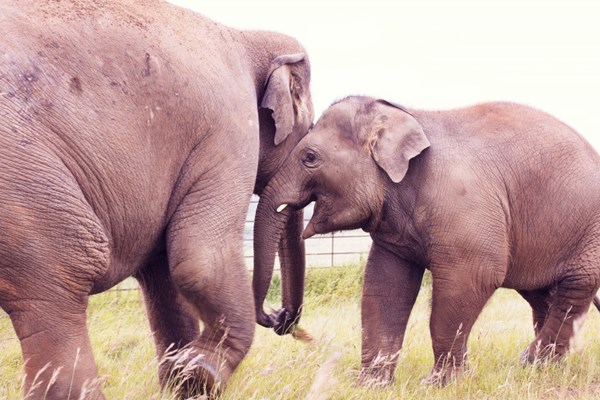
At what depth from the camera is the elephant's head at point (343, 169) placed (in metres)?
6.19

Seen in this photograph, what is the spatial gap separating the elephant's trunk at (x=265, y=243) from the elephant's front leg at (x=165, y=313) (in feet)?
1.39

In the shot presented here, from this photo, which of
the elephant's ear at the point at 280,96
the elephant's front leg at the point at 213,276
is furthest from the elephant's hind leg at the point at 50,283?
the elephant's ear at the point at 280,96

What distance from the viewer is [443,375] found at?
19.9ft

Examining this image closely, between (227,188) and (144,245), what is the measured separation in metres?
0.53

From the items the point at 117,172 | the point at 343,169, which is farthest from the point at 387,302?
the point at 117,172

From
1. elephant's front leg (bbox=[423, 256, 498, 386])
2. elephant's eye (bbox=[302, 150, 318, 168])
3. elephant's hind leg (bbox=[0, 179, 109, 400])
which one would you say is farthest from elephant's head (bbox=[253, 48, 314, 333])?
elephant's hind leg (bbox=[0, 179, 109, 400])

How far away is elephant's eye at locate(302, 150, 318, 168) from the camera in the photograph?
6.25 m

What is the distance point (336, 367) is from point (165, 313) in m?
1.30

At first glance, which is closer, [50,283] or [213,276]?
[50,283]

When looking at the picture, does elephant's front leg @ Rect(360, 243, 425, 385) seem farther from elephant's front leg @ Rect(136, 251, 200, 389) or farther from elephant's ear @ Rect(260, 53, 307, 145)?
elephant's front leg @ Rect(136, 251, 200, 389)

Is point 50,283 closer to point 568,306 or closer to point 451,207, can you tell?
point 451,207

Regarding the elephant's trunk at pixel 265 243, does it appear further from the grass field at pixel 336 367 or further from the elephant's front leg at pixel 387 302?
the elephant's front leg at pixel 387 302

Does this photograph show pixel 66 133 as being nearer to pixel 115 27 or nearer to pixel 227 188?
pixel 115 27

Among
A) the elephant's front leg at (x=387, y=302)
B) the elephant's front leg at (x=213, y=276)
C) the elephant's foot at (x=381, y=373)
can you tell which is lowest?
the elephant's foot at (x=381, y=373)
